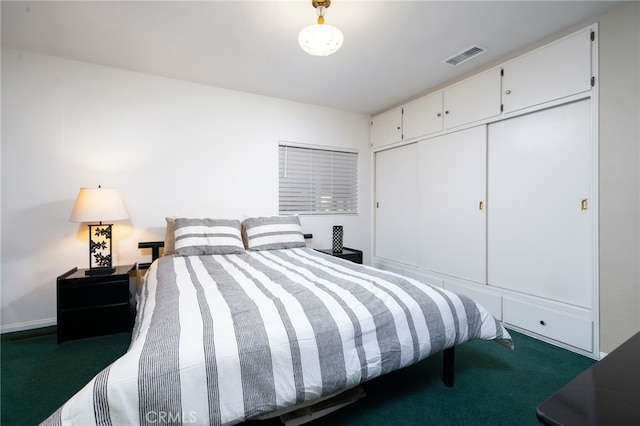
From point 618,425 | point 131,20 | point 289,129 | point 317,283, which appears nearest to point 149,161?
point 131,20

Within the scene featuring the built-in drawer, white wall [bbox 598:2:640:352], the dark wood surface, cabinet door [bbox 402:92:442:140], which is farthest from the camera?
cabinet door [bbox 402:92:442:140]

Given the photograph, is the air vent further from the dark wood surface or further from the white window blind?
the dark wood surface

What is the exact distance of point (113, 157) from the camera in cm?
279

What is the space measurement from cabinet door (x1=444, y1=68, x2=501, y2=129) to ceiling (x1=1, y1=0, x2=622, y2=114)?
0.13 m

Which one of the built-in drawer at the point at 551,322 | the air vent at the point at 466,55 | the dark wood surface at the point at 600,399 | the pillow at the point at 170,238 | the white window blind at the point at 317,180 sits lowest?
the built-in drawer at the point at 551,322

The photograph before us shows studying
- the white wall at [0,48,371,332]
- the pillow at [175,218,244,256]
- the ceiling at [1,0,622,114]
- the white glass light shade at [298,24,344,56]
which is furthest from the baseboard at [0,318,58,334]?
the white glass light shade at [298,24,344,56]

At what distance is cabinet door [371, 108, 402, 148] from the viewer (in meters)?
3.77

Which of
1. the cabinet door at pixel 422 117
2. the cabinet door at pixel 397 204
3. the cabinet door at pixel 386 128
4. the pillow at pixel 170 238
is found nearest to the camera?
the pillow at pixel 170 238

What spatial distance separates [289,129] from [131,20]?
1.90 metres

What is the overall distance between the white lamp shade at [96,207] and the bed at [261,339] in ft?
2.70

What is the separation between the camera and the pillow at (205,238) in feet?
8.53

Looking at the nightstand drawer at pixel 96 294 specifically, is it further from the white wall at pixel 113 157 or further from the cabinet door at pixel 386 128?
the cabinet door at pixel 386 128

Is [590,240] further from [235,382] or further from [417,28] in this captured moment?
[235,382]

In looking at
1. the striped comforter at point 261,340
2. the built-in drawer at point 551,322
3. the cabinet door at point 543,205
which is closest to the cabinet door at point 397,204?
the cabinet door at point 543,205
